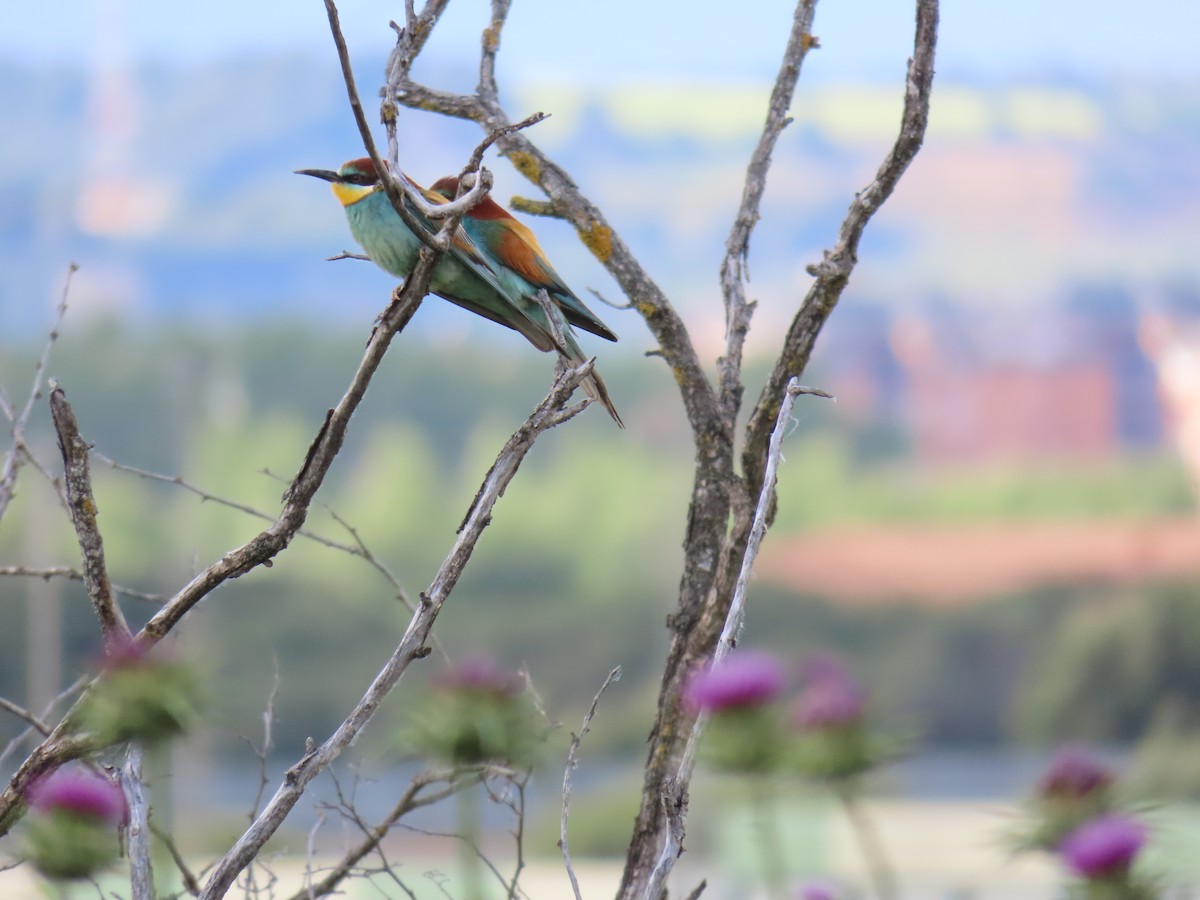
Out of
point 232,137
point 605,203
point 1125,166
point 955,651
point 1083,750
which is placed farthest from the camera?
point 232,137

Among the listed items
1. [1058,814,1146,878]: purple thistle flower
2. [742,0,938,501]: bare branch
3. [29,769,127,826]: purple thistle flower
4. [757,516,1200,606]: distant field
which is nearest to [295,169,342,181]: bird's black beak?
[742,0,938,501]: bare branch

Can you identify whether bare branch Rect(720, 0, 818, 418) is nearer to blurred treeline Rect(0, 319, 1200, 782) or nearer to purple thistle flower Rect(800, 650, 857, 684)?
purple thistle flower Rect(800, 650, 857, 684)

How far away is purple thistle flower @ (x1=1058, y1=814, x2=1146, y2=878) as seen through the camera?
1269mm

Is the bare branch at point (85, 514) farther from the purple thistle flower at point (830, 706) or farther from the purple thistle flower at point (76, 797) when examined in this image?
the purple thistle flower at point (830, 706)

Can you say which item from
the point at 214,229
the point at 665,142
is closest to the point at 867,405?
the point at 665,142

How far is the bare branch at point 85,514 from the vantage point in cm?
147

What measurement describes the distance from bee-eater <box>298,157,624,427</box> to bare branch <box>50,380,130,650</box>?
2.21ft

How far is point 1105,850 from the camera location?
1269mm

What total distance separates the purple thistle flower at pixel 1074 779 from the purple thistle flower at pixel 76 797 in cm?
87

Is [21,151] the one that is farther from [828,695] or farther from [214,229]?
[828,695]

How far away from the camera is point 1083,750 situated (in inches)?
59.3

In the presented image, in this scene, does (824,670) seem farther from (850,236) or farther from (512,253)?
(512,253)

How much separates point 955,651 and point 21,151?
30.8 metres

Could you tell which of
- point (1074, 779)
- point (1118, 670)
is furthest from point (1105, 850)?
point (1118, 670)
